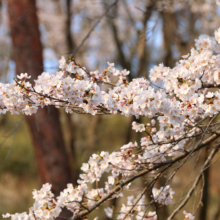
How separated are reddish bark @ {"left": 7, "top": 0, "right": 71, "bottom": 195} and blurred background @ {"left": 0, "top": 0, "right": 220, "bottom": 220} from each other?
0.5 inches

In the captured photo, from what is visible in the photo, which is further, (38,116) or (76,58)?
(76,58)

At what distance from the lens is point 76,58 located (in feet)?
34.2

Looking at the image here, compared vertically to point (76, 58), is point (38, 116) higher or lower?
lower

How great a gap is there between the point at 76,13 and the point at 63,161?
696 cm

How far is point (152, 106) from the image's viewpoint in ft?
5.18

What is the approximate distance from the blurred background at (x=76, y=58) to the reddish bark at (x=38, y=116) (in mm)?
13

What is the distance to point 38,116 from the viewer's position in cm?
389

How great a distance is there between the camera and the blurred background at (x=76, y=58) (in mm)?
3914

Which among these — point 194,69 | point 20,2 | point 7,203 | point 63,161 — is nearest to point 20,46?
point 20,2

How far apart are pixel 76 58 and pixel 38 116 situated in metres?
6.83

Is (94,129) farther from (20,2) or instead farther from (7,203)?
(20,2)

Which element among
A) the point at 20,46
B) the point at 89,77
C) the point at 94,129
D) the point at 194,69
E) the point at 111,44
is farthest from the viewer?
the point at 111,44

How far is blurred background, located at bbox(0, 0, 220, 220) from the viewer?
3914 mm

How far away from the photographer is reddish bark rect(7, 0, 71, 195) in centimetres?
390
